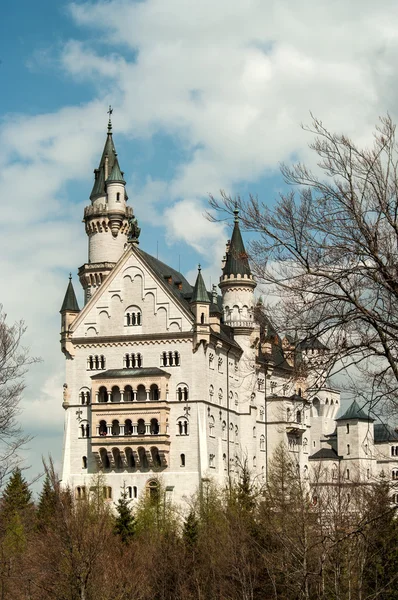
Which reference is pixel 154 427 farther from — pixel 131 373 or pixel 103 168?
pixel 103 168

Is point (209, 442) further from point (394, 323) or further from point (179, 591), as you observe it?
point (394, 323)

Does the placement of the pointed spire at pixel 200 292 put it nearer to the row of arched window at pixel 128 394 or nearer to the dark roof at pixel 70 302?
the row of arched window at pixel 128 394

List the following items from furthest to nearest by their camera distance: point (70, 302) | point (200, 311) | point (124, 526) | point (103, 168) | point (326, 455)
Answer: point (326, 455), point (103, 168), point (70, 302), point (200, 311), point (124, 526)

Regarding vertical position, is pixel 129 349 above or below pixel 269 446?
above

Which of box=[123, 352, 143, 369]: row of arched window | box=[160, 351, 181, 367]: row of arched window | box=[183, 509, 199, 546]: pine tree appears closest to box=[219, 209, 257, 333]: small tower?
box=[160, 351, 181, 367]: row of arched window

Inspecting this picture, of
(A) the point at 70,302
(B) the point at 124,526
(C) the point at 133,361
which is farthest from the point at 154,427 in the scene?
(B) the point at 124,526

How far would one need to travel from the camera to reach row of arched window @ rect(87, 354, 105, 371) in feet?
344

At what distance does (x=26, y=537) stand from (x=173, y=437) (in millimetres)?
30637

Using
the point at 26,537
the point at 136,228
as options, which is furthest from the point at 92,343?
the point at 26,537

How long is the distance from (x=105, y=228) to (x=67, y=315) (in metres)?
12.6

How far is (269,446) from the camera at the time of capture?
114062mm

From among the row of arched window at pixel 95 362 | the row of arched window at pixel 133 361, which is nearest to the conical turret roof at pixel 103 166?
the row of arched window at pixel 95 362

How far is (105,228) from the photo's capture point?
379ft

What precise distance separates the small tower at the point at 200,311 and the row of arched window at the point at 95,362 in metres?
9.72
